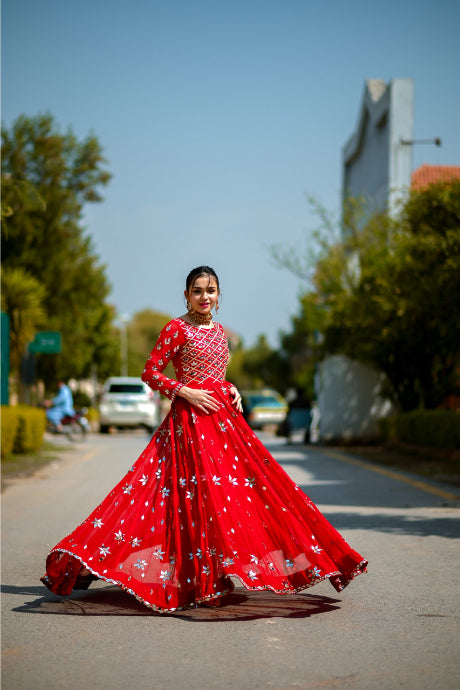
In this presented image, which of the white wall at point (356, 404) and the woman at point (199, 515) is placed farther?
the white wall at point (356, 404)

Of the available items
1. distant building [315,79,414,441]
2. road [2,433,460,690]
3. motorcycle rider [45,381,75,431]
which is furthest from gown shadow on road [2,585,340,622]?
motorcycle rider [45,381,75,431]

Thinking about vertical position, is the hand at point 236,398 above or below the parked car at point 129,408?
above

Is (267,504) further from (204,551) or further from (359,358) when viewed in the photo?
(359,358)

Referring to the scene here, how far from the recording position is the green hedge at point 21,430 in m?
17.6

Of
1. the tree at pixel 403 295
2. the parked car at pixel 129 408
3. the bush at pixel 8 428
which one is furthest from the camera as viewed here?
the parked car at pixel 129 408

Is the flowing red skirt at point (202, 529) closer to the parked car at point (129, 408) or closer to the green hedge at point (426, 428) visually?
the green hedge at point (426, 428)

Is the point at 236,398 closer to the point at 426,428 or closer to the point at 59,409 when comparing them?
the point at 426,428

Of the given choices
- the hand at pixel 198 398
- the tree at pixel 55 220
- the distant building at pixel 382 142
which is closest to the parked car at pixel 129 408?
the tree at pixel 55 220

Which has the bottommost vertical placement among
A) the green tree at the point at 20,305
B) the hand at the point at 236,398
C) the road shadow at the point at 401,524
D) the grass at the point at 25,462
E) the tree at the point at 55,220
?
the grass at the point at 25,462

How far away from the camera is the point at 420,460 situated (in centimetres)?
1872

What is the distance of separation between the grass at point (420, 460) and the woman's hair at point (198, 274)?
27.4 feet

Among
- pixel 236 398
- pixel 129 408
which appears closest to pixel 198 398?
pixel 236 398

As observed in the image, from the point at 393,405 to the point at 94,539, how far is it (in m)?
21.0

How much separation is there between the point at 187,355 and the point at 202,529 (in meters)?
1.05
